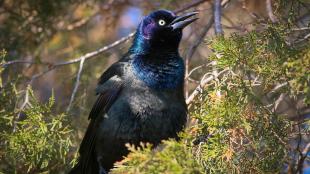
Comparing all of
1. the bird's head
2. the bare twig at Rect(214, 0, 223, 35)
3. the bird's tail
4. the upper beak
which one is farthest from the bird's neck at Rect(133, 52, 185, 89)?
the bird's tail

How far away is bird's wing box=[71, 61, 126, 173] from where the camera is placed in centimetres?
434

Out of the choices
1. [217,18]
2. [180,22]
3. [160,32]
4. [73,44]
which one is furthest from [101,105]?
[73,44]

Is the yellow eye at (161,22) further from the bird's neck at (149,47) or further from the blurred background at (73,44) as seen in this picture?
the blurred background at (73,44)

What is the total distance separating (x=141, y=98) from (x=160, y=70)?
0.27 metres

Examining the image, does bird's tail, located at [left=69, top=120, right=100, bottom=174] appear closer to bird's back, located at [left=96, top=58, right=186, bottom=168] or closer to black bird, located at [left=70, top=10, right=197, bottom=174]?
black bird, located at [left=70, top=10, right=197, bottom=174]

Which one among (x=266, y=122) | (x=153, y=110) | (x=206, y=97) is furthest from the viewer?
(x=153, y=110)

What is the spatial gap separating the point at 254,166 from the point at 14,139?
66.2 inches

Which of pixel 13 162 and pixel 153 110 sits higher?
pixel 153 110

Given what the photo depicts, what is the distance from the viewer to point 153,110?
4066 mm

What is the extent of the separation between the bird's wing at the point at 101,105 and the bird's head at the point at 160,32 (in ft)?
0.84

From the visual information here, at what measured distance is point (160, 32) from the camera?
14.8ft

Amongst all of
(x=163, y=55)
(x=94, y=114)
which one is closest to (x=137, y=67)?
(x=163, y=55)

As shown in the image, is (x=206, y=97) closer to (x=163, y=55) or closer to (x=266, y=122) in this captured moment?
(x=266, y=122)

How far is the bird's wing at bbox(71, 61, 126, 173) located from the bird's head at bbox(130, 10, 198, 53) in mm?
256
